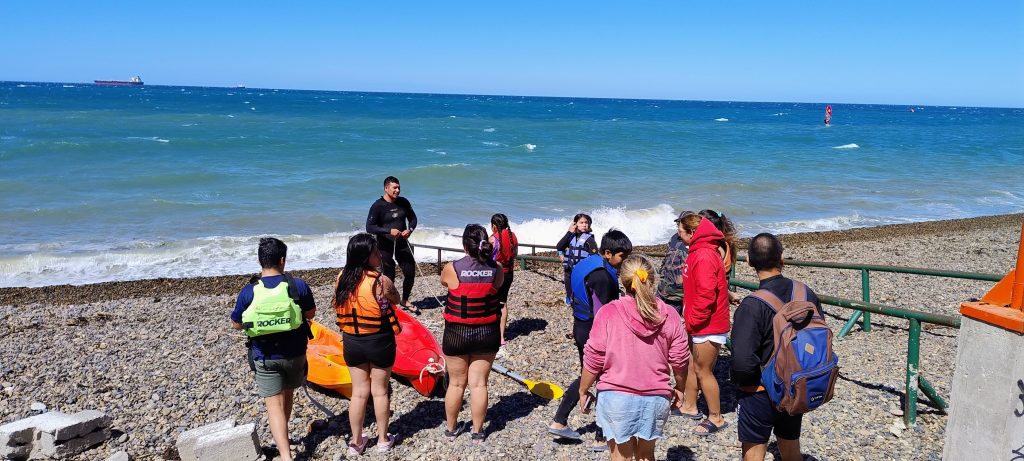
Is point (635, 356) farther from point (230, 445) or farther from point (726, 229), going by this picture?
point (230, 445)

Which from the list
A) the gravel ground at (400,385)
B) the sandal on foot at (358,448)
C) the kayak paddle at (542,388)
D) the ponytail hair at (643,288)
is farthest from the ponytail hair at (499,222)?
the ponytail hair at (643,288)

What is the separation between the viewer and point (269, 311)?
4496 mm

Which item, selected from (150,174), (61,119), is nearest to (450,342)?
(150,174)

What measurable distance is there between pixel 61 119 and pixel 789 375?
67.6m

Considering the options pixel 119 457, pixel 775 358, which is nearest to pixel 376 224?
pixel 119 457

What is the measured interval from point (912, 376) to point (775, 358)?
221 centimetres

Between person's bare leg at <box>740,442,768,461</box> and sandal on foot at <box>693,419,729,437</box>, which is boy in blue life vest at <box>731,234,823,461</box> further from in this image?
sandal on foot at <box>693,419,729,437</box>

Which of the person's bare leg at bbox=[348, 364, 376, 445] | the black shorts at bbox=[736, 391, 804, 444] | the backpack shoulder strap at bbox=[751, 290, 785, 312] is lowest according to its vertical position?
the person's bare leg at bbox=[348, 364, 376, 445]

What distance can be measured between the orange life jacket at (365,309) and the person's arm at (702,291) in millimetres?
1973

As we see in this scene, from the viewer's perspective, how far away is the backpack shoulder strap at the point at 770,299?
3.56 metres

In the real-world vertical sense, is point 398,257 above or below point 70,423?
above

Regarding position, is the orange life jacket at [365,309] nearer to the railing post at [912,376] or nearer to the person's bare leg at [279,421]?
the person's bare leg at [279,421]

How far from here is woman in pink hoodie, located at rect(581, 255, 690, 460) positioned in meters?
3.59

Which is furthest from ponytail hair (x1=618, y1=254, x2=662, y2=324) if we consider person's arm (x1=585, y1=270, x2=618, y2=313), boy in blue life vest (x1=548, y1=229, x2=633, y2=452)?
person's arm (x1=585, y1=270, x2=618, y2=313)
